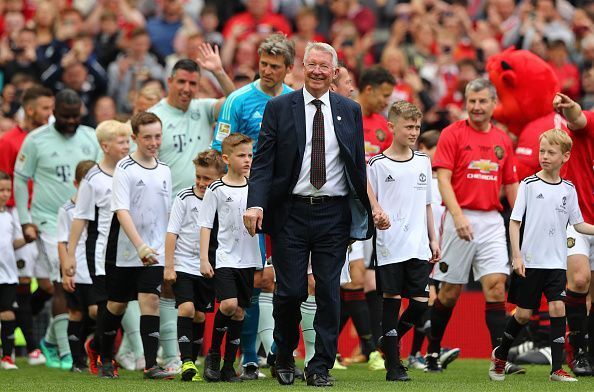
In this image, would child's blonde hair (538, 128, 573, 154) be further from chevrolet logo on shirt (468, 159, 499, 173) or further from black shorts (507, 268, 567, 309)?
chevrolet logo on shirt (468, 159, 499, 173)

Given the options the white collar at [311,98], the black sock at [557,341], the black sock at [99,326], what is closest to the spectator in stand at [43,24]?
the black sock at [99,326]

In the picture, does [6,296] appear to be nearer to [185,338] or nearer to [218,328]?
[185,338]

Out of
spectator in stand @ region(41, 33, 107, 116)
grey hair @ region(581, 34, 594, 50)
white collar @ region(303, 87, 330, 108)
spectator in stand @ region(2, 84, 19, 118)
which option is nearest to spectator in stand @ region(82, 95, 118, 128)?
spectator in stand @ region(41, 33, 107, 116)

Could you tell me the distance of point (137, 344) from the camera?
40.9 ft

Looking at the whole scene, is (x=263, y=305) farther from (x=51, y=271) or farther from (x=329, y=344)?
(x=51, y=271)

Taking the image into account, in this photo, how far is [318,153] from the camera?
370 inches

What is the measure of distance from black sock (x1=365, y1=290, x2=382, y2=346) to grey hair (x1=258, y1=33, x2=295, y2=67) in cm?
316

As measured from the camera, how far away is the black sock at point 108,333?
36.4ft

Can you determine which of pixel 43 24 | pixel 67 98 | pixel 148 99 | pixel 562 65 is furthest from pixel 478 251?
pixel 43 24

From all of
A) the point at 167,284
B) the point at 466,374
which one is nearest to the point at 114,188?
the point at 167,284

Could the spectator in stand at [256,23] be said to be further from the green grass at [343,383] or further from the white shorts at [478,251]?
the green grass at [343,383]

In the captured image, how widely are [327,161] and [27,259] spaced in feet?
16.9

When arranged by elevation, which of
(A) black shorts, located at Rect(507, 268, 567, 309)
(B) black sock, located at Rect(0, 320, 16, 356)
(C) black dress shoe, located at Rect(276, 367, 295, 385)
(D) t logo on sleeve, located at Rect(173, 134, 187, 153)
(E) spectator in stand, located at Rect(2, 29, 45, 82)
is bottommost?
(B) black sock, located at Rect(0, 320, 16, 356)

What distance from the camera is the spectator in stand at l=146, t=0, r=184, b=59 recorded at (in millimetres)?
19812
